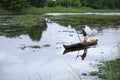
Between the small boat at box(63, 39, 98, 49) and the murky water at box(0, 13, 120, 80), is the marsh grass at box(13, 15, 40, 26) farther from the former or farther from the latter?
the small boat at box(63, 39, 98, 49)

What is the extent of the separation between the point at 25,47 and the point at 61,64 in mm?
8148

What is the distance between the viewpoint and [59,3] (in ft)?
422

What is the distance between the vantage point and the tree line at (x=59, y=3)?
318 feet

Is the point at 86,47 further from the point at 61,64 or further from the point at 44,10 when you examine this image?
the point at 44,10

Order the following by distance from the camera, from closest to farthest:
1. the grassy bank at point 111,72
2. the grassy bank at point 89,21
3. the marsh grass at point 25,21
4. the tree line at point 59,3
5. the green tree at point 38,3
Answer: the grassy bank at point 111,72 → the marsh grass at point 25,21 → the grassy bank at point 89,21 → the tree line at point 59,3 → the green tree at point 38,3

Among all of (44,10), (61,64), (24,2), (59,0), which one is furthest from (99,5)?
(61,64)

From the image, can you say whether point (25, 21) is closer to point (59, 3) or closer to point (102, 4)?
point (59, 3)

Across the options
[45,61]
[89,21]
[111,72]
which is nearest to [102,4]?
[89,21]

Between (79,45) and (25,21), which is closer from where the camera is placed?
(79,45)

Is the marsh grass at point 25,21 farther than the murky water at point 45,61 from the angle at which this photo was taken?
Yes

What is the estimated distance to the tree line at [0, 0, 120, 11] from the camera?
97.0 m

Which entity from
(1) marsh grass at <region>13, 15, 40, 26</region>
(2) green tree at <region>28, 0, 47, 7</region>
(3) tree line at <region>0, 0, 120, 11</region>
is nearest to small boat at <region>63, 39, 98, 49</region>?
(1) marsh grass at <region>13, 15, 40, 26</region>

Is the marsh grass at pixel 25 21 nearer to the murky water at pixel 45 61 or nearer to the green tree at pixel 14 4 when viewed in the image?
the green tree at pixel 14 4

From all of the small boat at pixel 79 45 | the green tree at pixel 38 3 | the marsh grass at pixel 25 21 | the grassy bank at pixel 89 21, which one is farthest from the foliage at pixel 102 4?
the small boat at pixel 79 45
